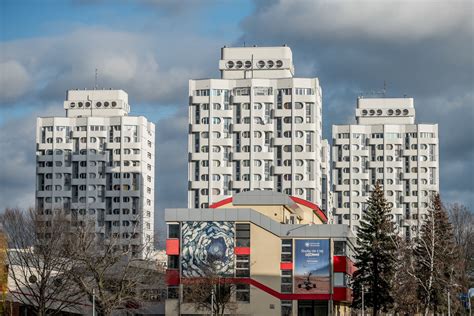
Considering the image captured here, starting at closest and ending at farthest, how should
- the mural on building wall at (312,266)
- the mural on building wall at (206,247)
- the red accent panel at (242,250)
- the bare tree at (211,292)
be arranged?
the bare tree at (211,292) < the mural on building wall at (206,247) < the mural on building wall at (312,266) < the red accent panel at (242,250)

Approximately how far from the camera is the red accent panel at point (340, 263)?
101m

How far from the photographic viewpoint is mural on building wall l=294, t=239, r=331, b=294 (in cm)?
10075

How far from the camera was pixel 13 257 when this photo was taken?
90.4 m

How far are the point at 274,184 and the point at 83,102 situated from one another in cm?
5601

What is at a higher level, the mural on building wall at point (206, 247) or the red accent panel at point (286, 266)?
the mural on building wall at point (206, 247)

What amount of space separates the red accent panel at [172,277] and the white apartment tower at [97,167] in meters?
78.5

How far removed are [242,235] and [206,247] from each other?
13.2ft

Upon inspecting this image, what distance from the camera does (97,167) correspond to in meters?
184

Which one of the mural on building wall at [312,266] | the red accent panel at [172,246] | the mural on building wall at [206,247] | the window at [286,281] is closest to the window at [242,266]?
the mural on building wall at [206,247]

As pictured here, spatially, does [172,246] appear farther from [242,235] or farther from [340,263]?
[340,263]

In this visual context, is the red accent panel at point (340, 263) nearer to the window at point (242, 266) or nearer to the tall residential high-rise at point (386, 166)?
the window at point (242, 266)

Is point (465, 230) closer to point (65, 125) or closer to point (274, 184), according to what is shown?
point (274, 184)

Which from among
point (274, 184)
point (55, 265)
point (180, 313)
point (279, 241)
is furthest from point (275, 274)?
point (274, 184)

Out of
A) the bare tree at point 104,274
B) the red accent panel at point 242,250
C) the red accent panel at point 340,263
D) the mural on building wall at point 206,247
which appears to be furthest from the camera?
the red accent panel at point 340,263
